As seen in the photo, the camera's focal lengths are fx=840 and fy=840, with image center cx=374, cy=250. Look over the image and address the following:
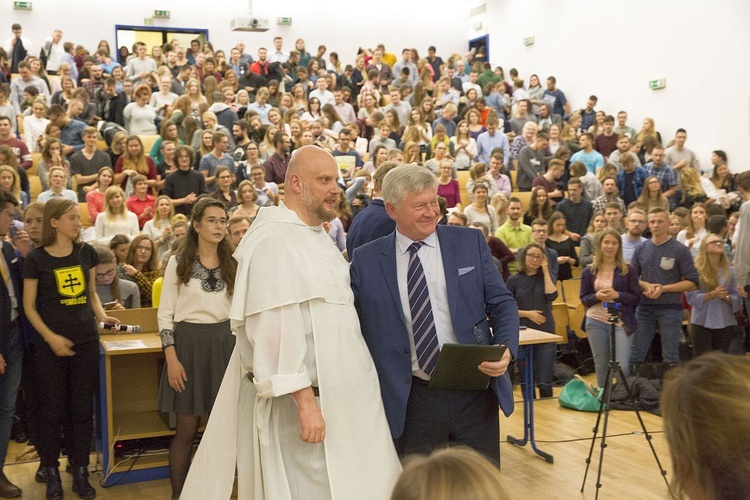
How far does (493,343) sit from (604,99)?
14619mm

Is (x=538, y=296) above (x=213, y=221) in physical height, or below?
below

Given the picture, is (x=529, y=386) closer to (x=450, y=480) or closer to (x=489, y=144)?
(x=450, y=480)

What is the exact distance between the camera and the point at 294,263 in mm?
2783

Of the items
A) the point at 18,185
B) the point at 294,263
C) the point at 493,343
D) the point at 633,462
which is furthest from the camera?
the point at 18,185

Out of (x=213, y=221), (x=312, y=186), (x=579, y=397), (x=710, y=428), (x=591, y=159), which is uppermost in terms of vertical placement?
(x=591, y=159)

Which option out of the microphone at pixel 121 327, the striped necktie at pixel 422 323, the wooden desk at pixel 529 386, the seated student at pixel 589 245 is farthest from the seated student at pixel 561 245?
the striped necktie at pixel 422 323

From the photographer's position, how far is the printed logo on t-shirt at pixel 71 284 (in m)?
4.48

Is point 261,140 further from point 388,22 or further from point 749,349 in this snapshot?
point 388,22

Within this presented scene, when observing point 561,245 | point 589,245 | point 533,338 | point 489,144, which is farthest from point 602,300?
point 489,144

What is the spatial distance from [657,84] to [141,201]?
10.1 m

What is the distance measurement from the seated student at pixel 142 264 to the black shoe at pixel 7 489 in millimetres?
2025

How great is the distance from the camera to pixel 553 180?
11305 mm

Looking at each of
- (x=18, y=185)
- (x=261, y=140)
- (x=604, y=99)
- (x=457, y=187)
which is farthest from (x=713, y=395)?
(x=604, y=99)

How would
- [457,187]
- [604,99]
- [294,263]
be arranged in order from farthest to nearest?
[604,99] → [457,187] → [294,263]
